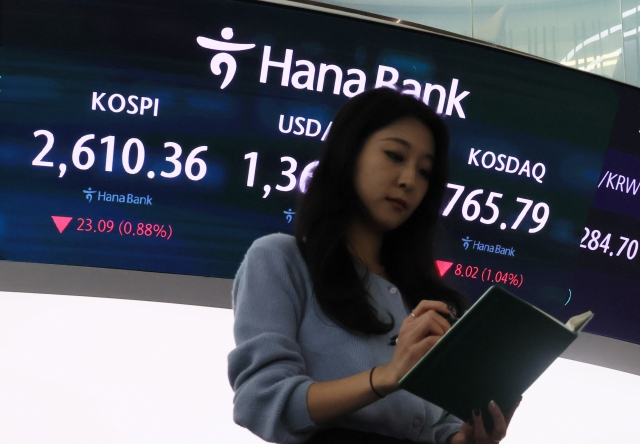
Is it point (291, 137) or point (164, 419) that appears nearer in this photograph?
point (164, 419)

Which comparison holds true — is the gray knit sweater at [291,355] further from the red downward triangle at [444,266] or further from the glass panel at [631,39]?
the glass panel at [631,39]

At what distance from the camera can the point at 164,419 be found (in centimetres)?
289

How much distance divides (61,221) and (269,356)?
A: 191 centimetres

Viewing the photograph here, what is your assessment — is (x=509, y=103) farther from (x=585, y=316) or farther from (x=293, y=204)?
(x=585, y=316)

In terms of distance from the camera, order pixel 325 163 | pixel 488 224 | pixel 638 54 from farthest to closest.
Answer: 1. pixel 638 54
2. pixel 488 224
3. pixel 325 163

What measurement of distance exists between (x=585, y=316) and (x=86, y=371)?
2043mm

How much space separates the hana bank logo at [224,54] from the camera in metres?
3.12

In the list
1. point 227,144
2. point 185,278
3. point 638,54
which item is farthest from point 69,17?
point 638,54

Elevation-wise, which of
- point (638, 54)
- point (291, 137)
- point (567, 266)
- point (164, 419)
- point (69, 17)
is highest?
point (638, 54)

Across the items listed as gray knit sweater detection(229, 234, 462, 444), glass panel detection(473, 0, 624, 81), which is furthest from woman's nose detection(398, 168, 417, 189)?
glass panel detection(473, 0, 624, 81)

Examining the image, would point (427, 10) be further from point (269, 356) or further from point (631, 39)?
point (269, 356)

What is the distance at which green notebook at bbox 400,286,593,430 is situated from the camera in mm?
1146

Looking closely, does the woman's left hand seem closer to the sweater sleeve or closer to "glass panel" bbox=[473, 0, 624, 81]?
the sweater sleeve

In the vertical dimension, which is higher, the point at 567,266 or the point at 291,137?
the point at 291,137
